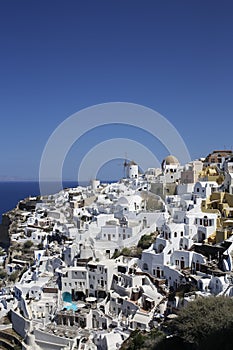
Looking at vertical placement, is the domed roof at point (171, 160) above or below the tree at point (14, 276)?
above

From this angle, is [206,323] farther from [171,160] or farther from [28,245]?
[171,160]

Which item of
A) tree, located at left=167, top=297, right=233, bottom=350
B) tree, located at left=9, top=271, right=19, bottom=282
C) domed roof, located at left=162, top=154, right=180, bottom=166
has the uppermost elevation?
domed roof, located at left=162, top=154, right=180, bottom=166

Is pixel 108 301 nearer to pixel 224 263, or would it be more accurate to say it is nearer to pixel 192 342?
pixel 224 263

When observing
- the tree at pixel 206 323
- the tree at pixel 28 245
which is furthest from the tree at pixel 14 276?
the tree at pixel 206 323


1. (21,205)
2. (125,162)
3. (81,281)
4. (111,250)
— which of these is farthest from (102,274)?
(21,205)

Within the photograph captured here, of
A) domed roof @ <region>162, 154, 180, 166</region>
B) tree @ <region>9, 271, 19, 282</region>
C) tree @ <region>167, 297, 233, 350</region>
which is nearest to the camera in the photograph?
tree @ <region>167, 297, 233, 350</region>

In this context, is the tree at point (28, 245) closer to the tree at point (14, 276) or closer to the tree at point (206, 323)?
the tree at point (14, 276)

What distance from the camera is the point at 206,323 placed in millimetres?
10891

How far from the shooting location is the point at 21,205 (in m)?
40.6

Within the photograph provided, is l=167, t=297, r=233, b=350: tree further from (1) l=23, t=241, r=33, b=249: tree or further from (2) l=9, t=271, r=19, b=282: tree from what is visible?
(1) l=23, t=241, r=33, b=249: tree

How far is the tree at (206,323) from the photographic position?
33.0 ft

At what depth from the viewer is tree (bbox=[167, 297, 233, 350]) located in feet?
33.0

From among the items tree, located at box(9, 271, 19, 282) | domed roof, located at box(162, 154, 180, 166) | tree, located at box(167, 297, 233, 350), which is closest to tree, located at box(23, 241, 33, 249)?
tree, located at box(9, 271, 19, 282)

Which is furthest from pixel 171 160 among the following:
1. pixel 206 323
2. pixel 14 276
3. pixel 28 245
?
pixel 206 323
